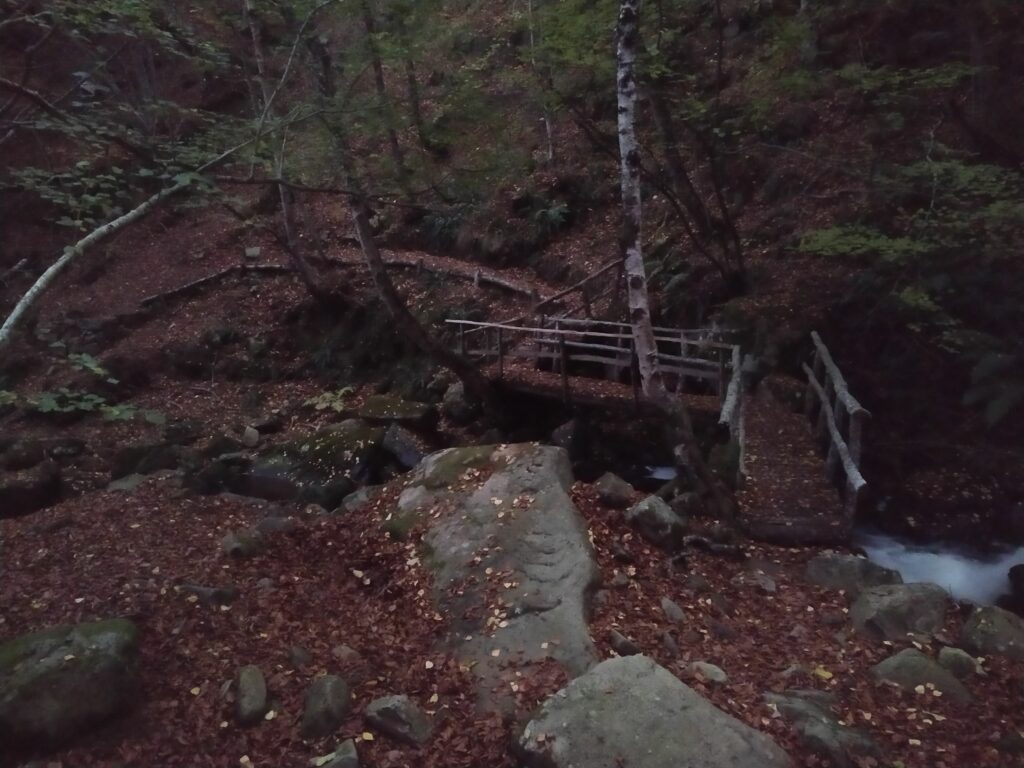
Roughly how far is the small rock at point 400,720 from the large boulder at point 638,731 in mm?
689

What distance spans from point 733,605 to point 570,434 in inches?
266

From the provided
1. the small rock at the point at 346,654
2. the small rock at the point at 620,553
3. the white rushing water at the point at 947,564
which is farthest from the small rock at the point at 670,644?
the white rushing water at the point at 947,564

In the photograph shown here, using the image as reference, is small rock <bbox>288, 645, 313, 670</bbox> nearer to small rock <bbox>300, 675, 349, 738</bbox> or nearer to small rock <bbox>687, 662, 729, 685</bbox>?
small rock <bbox>300, 675, 349, 738</bbox>

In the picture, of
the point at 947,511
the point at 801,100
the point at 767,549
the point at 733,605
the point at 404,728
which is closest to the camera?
Answer: the point at 404,728

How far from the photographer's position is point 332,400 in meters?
16.6

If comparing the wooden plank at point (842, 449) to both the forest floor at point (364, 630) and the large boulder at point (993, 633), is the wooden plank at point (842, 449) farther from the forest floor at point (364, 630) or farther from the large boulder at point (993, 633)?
the large boulder at point (993, 633)

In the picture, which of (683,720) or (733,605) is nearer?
(683,720)

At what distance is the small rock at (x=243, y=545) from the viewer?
7336 millimetres

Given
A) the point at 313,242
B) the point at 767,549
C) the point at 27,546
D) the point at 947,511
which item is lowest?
the point at 947,511

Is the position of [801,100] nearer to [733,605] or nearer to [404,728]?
[733,605]

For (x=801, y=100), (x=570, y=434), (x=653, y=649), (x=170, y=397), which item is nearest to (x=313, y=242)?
(x=170, y=397)

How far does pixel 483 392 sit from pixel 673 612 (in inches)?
312

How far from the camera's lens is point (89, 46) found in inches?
329

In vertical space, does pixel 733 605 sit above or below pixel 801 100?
below
